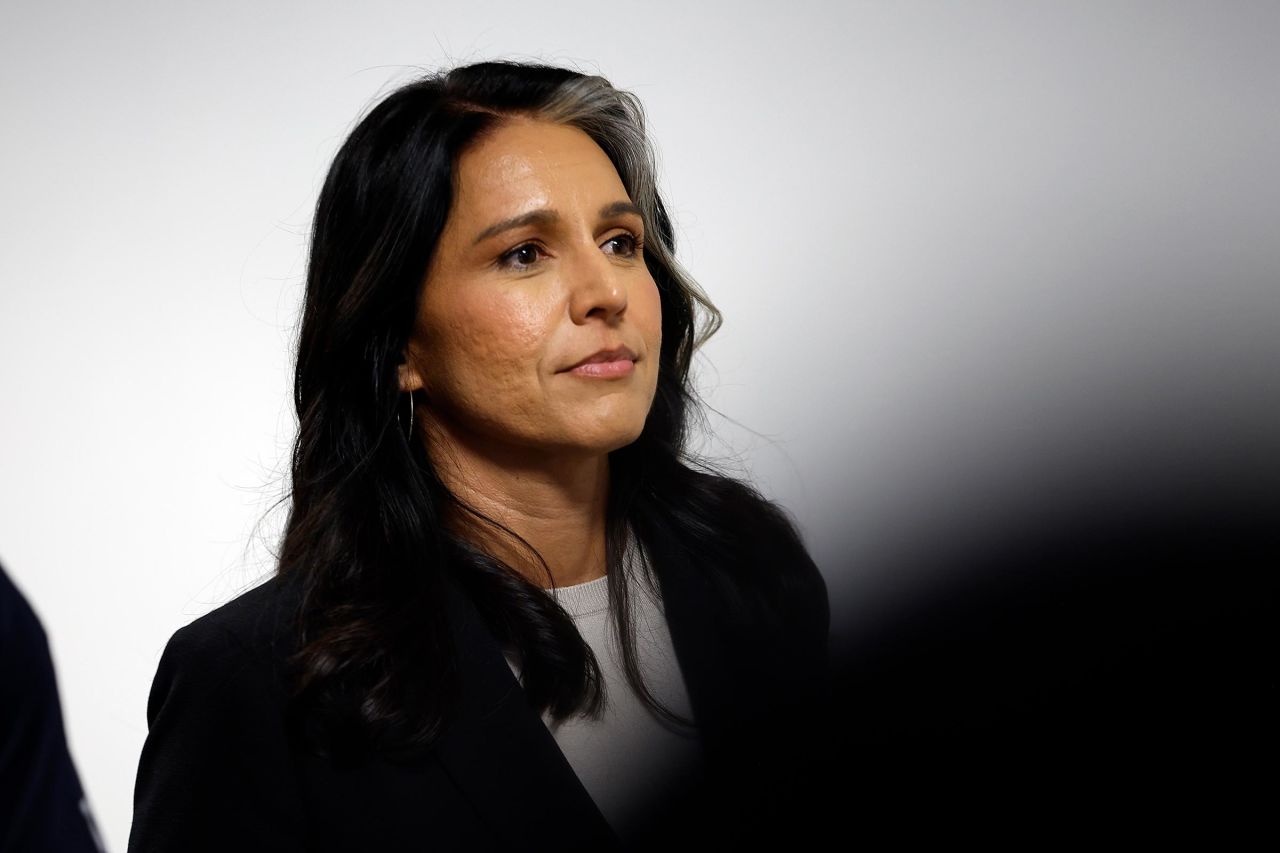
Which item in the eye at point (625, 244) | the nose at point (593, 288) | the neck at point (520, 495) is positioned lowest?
the neck at point (520, 495)

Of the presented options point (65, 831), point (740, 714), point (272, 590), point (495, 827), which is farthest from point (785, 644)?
point (65, 831)

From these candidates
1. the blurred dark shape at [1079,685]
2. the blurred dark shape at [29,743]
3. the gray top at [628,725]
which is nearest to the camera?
the blurred dark shape at [29,743]

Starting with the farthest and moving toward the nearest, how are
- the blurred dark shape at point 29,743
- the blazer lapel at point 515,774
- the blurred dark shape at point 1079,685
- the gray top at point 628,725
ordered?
the gray top at point 628,725 → the blazer lapel at point 515,774 → the blurred dark shape at point 1079,685 → the blurred dark shape at point 29,743

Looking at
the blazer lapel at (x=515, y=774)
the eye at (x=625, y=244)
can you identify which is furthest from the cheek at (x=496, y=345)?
the blazer lapel at (x=515, y=774)

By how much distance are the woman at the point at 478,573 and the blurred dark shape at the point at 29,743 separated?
433 millimetres

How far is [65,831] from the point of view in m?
0.74

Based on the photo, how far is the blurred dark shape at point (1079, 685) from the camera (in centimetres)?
108

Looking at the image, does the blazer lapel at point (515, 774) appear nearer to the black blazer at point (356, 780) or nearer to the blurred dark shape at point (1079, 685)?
the black blazer at point (356, 780)

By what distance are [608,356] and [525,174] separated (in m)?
0.18

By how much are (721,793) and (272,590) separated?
17.9 inches

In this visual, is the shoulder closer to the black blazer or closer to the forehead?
the black blazer

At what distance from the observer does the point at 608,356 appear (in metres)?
1.24

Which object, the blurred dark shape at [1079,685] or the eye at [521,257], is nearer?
the blurred dark shape at [1079,685]

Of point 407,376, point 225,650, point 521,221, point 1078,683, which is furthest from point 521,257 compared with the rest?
point 1078,683
